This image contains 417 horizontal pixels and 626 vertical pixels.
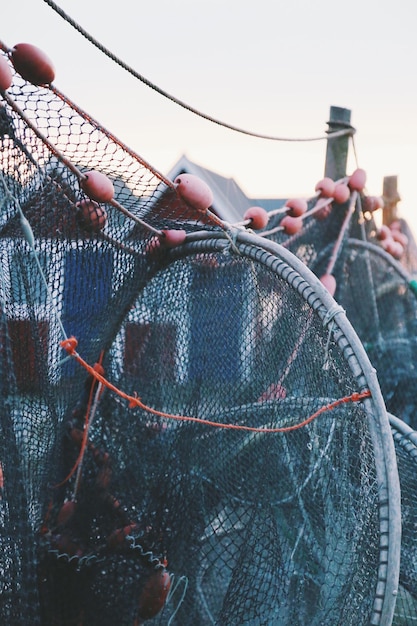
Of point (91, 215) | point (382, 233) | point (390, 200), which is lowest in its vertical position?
→ point (91, 215)

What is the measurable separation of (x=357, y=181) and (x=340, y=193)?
292mm

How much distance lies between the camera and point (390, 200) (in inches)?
210

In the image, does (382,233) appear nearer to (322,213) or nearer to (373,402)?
(322,213)

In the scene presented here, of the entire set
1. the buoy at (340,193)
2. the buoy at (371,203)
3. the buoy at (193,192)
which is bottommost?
the buoy at (193,192)

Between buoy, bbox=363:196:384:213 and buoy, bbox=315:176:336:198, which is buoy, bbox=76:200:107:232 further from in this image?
buoy, bbox=363:196:384:213

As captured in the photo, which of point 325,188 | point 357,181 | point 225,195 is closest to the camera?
point 325,188

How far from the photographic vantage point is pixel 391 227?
17.1 feet

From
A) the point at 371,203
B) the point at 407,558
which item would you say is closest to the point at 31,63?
the point at 407,558

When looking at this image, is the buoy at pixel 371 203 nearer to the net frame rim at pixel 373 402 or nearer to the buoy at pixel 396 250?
the buoy at pixel 396 250

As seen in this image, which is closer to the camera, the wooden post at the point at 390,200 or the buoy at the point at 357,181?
the buoy at the point at 357,181

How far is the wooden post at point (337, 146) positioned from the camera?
4613 mm

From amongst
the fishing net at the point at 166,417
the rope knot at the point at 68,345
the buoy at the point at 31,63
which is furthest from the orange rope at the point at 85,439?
the buoy at the point at 31,63

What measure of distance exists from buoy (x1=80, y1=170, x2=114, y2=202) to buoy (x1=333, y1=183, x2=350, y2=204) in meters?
2.18

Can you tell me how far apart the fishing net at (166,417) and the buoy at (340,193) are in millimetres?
1684
